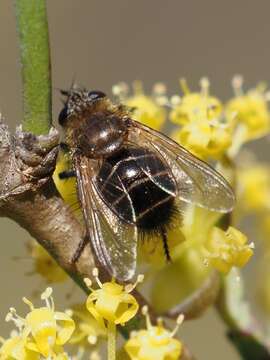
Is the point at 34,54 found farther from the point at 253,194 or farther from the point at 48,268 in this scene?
the point at 253,194

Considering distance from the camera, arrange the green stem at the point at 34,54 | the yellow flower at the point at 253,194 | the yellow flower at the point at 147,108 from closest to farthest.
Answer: the green stem at the point at 34,54, the yellow flower at the point at 147,108, the yellow flower at the point at 253,194

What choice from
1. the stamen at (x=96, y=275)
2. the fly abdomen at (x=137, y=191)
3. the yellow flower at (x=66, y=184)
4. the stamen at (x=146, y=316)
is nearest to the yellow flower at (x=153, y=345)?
the stamen at (x=146, y=316)

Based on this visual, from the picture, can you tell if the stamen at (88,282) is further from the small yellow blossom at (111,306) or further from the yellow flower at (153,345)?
the yellow flower at (153,345)

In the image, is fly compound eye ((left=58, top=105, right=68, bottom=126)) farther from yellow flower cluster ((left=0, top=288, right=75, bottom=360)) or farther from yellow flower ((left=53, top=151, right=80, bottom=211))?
yellow flower cluster ((left=0, top=288, right=75, bottom=360))

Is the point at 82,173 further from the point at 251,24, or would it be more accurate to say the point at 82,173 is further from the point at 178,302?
the point at 251,24

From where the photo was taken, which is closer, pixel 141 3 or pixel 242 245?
pixel 242 245

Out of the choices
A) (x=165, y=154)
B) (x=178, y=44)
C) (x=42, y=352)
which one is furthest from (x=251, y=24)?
(x=42, y=352)

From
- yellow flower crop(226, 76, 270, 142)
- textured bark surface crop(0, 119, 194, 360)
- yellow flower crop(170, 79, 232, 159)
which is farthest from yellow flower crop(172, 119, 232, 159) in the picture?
textured bark surface crop(0, 119, 194, 360)
